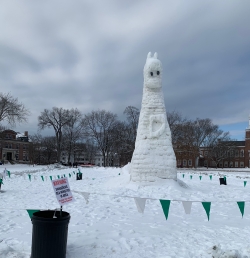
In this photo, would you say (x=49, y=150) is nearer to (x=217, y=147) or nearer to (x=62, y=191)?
(x=217, y=147)

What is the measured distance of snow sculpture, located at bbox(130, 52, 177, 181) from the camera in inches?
580

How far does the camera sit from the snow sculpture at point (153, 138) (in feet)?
48.3

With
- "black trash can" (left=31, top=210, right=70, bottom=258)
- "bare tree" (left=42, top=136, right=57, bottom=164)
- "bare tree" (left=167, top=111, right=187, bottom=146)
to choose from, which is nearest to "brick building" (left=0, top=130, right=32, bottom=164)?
"bare tree" (left=42, top=136, right=57, bottom=164)

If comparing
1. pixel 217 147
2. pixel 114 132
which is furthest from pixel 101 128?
pixel 217 147

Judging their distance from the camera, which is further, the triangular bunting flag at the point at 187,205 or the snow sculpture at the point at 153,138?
the snow sculpture at the point at 153,138

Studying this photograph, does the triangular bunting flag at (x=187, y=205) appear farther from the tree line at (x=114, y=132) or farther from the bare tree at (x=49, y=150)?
the bare tree at (x=49, y=150)

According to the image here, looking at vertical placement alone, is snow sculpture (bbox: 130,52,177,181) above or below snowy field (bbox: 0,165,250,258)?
above

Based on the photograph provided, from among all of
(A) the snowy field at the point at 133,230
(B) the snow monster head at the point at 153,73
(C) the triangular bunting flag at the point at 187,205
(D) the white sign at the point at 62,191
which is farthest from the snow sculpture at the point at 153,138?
(D) the white sign at the point at 62,191

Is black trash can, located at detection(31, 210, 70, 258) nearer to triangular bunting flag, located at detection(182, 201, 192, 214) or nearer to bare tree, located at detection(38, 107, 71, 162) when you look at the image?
triangular bunting flag, located at detection(182, 201, 192, 214)

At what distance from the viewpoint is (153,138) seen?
50.2 feet

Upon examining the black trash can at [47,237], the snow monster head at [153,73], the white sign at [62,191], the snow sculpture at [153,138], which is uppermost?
the snow monster head at [153,73]

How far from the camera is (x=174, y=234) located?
6.76 m

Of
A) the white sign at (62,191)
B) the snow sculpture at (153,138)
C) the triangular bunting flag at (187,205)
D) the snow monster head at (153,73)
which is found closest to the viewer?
the white sign at (62,191)

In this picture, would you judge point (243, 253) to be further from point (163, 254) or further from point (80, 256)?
point (80, 256)
